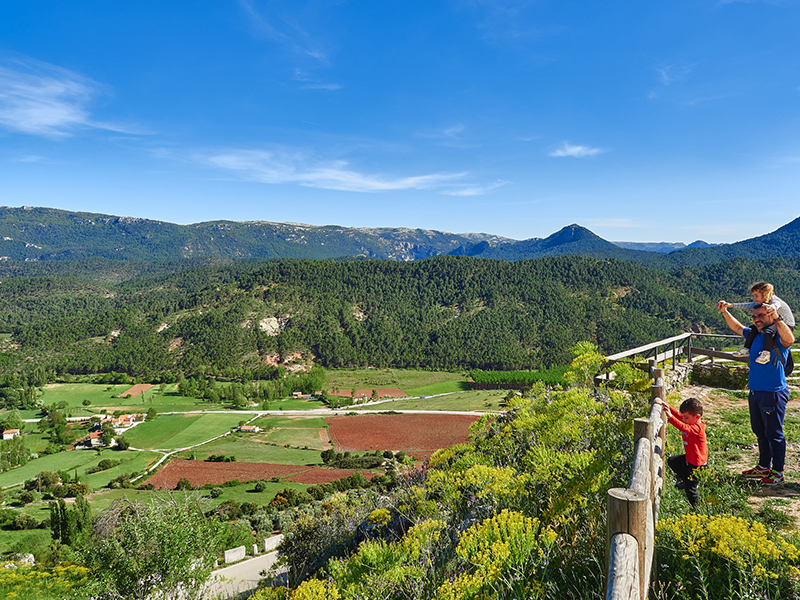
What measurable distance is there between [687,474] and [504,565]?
301 cm

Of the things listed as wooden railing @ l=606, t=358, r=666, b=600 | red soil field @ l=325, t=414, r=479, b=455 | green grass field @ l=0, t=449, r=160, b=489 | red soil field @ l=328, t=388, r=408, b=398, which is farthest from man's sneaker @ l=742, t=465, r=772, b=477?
red soil field @ l=328, t=388, r=408, b=398

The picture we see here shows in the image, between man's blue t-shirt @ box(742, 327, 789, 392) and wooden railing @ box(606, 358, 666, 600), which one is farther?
man's blue t-shirt @ box(742, 327, 789, 392)

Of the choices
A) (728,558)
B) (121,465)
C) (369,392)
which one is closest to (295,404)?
(369,392)

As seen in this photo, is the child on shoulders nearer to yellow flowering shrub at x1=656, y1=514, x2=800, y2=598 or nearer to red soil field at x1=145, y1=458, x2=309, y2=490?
yellow flowering shrub at x1=656, y1=514, x2=800, y2=598

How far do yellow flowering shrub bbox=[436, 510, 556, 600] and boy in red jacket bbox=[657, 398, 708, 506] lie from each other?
2282 mm

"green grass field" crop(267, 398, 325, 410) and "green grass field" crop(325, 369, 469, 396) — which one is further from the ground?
"green grass field" crop(325, 369, 469, 396)

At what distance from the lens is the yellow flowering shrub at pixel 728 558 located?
2.70 m

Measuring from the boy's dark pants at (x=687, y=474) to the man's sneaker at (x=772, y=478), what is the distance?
1295mm

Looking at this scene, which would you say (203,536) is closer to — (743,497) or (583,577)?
(583,577)

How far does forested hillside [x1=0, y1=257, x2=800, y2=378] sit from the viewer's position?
124188 millimetres

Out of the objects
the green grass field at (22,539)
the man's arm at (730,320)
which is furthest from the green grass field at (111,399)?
the man's arm at (730,320)

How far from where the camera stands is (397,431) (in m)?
68.6

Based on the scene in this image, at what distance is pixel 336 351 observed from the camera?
137375 millimetres

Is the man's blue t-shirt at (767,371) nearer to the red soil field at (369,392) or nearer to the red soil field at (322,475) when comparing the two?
the red soil field at (322,475)
